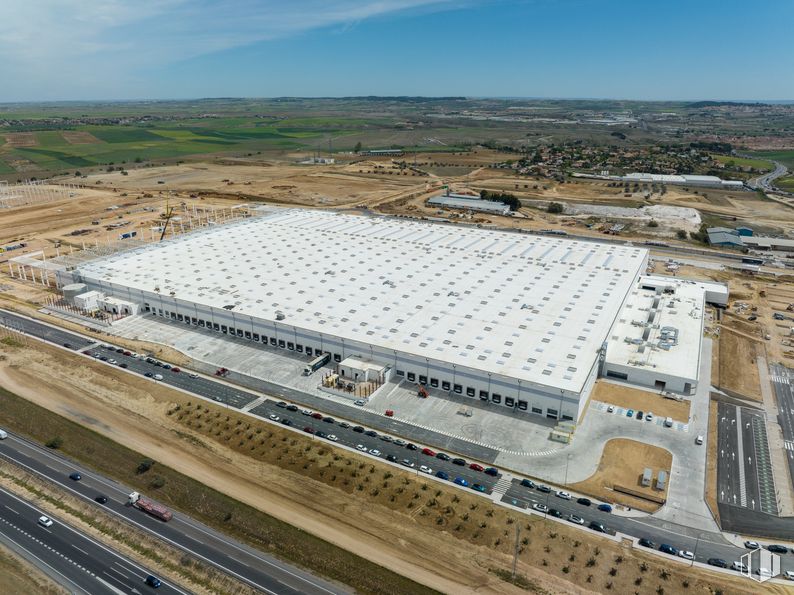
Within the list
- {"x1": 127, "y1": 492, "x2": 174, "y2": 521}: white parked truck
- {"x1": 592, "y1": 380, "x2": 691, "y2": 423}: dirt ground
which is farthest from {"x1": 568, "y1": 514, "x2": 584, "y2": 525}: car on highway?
{"x1": 127, "y1": 492, "x2": 174, "y2": 521}: white parked truck

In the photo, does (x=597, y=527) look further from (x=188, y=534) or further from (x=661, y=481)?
(x=188, y=534)

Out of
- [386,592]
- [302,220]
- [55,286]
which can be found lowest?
[386,592]

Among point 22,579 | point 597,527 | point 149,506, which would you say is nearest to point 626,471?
point 597,527

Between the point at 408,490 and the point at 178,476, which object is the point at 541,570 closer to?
the point at 408,490

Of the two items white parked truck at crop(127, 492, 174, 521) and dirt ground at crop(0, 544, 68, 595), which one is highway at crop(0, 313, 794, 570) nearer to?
white parked truck at crop(127, 492, 174, 521)

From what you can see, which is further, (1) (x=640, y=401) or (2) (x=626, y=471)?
(1) (x=640, y=401)

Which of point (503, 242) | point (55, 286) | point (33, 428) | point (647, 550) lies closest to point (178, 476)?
point (33, 428)
